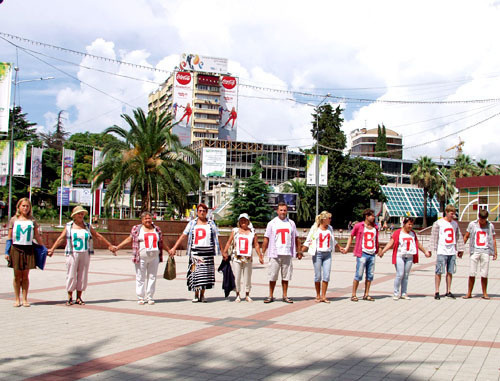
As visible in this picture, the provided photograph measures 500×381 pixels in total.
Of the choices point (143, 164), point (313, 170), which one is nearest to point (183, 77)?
→ point (313, 170)

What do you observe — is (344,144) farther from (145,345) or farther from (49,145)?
(145,345)

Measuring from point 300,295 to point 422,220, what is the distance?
258ft

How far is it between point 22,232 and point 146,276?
220cm

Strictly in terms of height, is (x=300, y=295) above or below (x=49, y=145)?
below

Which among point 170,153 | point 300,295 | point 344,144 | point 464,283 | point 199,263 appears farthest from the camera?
point 344,144

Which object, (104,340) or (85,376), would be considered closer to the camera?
(85,376)

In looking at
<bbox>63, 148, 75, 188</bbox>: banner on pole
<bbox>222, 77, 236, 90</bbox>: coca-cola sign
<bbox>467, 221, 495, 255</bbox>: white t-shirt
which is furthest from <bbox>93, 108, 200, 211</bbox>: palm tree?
<bbox>222, 77, 236, 90</bbox>: coca-cola sign

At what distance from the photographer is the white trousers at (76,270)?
946cm

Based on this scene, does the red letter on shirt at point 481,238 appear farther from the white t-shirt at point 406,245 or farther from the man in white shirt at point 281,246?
the man in white shirt at point 281,246

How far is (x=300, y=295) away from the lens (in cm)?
1144

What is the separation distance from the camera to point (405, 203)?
84.2 metres

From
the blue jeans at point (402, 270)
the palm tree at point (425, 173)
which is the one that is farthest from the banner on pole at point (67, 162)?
the palm tree at point (425, 173)

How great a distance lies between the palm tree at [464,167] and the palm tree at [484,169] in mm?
599

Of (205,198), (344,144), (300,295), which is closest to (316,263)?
(300,295)
